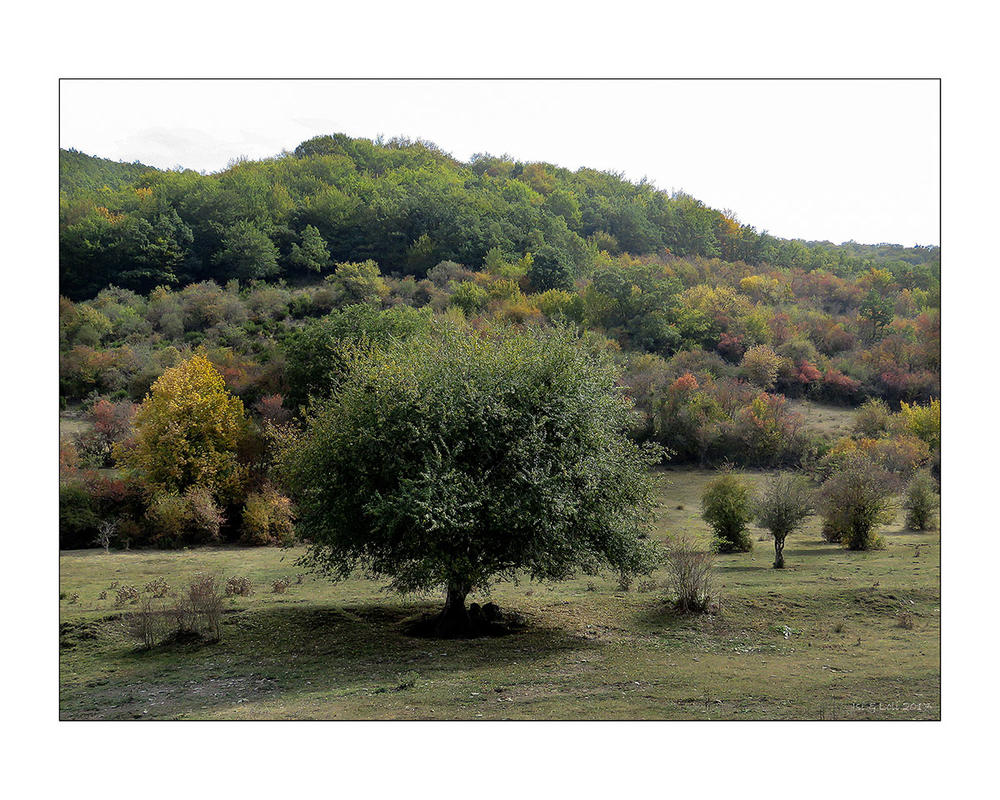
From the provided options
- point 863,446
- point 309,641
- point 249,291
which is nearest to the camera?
point 309,641

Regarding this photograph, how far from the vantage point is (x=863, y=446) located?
141 feet

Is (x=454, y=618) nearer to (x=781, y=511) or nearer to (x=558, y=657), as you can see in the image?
(x=558, y=657)

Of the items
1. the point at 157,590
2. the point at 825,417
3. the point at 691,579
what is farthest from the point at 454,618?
the point at 825,417

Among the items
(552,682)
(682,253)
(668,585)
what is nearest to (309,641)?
(552,682)

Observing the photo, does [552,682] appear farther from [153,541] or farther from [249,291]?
[249,291]

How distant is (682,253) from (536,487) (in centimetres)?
7401

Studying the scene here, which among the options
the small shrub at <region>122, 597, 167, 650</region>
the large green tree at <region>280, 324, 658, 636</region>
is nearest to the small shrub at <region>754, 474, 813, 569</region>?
the large green tree at <region>280, 324, 658, 636</region>

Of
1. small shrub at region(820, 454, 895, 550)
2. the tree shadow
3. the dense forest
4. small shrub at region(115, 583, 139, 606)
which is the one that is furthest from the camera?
the dense forest

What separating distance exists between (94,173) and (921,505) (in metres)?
40.3

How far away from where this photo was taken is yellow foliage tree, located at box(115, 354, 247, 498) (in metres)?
36.0

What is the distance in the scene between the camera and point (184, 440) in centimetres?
3628

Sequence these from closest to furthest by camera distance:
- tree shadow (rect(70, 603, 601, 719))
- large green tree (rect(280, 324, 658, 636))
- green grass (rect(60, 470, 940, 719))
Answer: green grass (rect(60, 470, 940, 719)), tree shadow (rect(70, 603, 601, 719)), large green tree (rect(280, 324, 658, 636))

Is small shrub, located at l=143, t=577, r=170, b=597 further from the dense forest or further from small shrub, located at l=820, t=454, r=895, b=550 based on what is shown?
small shrub, located at l=820, t=454, r=895, b=550

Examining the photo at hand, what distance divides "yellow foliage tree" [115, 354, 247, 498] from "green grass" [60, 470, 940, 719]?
12.8m
